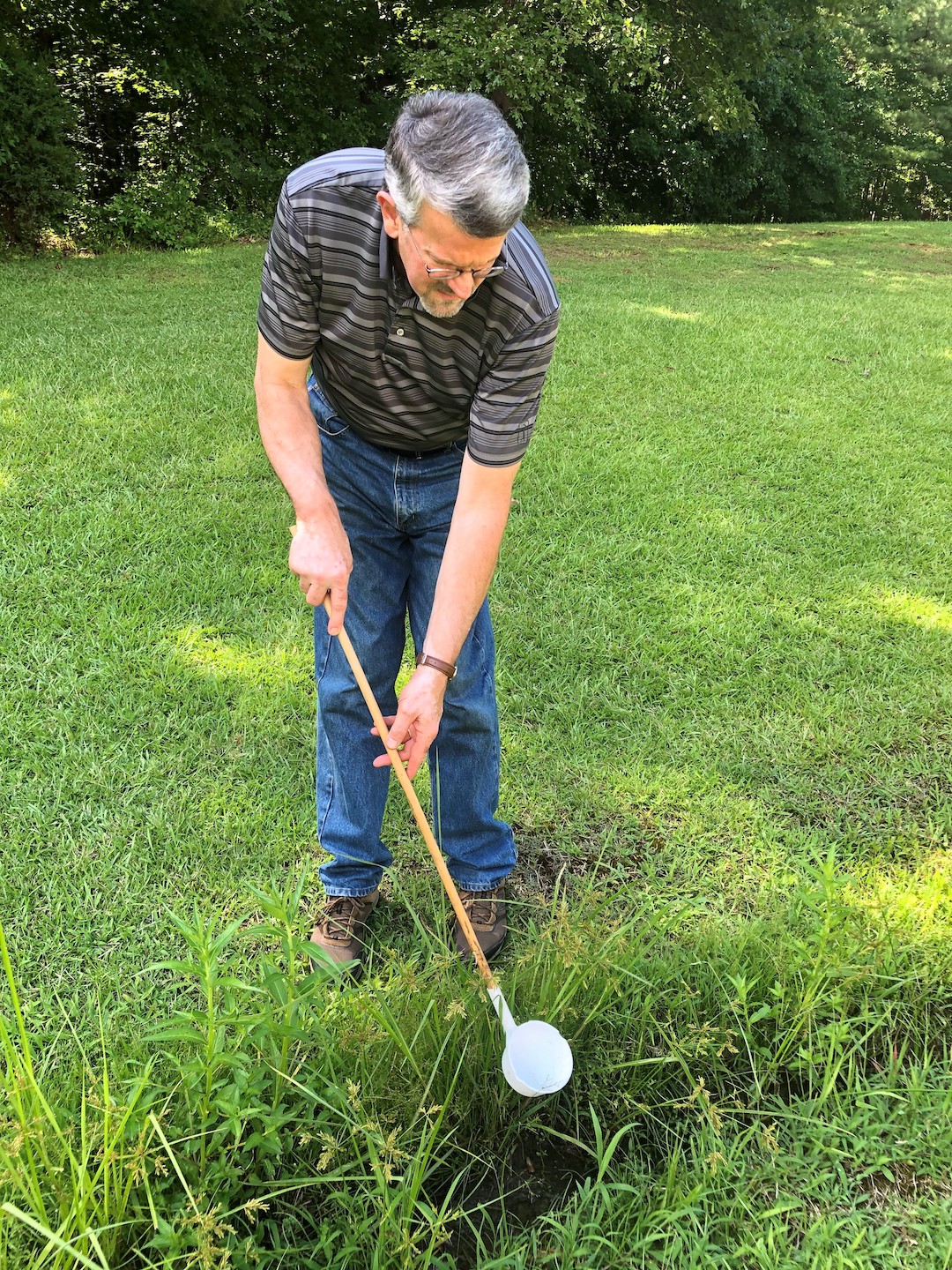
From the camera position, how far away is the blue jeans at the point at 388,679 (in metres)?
1.76

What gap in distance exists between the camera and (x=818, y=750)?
265 centimetres

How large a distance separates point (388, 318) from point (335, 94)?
11.7 m

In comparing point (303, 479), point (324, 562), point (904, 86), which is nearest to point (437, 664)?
point (324, 562)

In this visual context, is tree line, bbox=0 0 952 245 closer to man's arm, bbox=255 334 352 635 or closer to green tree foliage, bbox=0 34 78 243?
green tree foliage, bbox=0 34 78 243

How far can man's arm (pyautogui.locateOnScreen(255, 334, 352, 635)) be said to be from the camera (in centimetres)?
163

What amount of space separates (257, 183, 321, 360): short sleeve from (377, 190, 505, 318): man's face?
16 centimetres

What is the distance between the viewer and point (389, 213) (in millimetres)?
1429

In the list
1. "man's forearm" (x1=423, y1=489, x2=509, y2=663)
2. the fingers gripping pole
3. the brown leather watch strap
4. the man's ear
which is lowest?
the fingers gripping pole

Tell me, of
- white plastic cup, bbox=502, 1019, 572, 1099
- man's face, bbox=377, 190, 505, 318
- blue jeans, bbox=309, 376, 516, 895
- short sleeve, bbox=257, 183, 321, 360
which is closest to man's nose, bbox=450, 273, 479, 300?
man's face, bbox=377, 190, 505, 318

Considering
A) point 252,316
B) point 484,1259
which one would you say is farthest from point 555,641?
point 252,316

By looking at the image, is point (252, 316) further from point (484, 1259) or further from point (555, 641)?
point (484, 1259)

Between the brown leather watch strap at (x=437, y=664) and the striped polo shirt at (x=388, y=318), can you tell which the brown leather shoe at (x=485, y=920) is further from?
the striped polo shirt at (x=388, y=318)

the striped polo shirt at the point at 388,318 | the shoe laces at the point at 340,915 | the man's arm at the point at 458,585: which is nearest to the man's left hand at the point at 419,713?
the man's arm at the point at 458,585

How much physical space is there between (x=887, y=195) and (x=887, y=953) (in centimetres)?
2426
